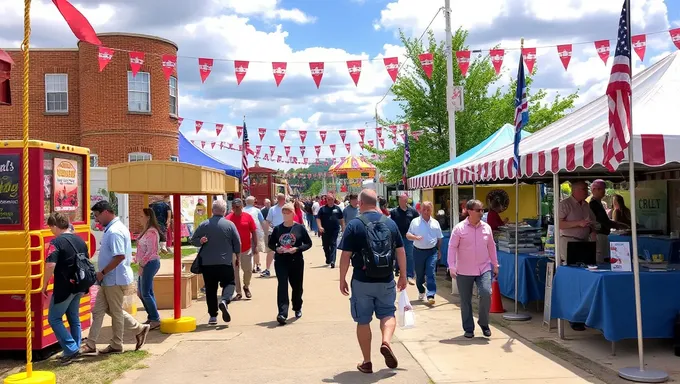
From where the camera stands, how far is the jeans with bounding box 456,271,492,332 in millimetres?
7785

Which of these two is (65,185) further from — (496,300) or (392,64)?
(392,64)

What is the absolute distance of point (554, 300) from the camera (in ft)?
25.7

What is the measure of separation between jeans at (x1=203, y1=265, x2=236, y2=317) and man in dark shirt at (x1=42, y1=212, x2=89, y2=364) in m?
2.16

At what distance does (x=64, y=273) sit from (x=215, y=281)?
2.51 metres

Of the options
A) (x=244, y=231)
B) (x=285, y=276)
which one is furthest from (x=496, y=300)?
(x=244, y=231)

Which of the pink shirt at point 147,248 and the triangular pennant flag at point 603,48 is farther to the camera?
the triangular pennant flag at point 603,48

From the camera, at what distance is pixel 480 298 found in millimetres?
7824

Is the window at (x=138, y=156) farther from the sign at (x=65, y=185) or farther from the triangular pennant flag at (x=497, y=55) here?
the sign at (x=65, y=185)

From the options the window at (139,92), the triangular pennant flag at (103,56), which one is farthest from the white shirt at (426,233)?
the window at (139,92)

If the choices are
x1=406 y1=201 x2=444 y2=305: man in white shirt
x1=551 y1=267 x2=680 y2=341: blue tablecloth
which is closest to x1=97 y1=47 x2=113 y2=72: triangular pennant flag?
x1=406 y1=201 x2=444 y2=305: man in white shirt

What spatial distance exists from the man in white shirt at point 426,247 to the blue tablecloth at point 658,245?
294 centimetres

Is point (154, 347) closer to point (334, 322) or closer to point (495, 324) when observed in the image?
point (334, 322)

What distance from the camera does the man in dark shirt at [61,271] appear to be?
6.52 meters

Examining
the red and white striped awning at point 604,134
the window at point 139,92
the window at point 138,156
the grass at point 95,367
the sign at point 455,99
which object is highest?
the window at point 139,92
